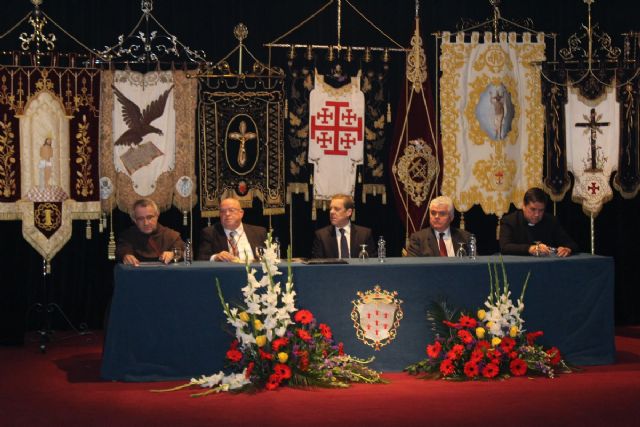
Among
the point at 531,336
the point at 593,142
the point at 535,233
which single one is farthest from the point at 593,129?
the point at 531,336

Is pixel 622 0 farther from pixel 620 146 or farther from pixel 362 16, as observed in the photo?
pixel 362 16

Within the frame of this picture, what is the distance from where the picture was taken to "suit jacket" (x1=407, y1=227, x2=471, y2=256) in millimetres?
8320

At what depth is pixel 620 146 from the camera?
9711mm

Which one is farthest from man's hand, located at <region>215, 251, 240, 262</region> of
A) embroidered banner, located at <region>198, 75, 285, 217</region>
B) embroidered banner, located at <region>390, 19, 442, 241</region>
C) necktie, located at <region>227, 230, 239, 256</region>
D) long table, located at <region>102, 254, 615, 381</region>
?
embroidered banner, located at <region>390, 19, 442, 241</region>

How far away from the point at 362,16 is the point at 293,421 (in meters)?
4.94

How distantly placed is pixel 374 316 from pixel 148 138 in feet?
10.1

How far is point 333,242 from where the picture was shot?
8.55 m

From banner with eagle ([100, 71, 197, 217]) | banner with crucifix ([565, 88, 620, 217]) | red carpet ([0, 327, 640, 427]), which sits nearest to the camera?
red carpet ([0, 327, 640, 427])

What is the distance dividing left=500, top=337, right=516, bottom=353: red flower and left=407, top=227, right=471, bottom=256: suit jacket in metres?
1.28

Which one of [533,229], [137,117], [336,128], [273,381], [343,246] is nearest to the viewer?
[273,381]

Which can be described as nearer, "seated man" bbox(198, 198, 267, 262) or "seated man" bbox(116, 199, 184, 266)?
"seated man" bbox(116, 199, 184, 266)

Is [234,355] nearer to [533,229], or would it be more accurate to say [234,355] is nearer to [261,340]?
[261,340]

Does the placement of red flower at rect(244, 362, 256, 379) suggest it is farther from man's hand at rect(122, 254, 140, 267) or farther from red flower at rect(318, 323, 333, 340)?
man's hand at rect(122, 254, 140, 267)

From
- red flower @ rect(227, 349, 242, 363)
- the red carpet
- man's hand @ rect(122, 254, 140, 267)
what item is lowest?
the red carpet
